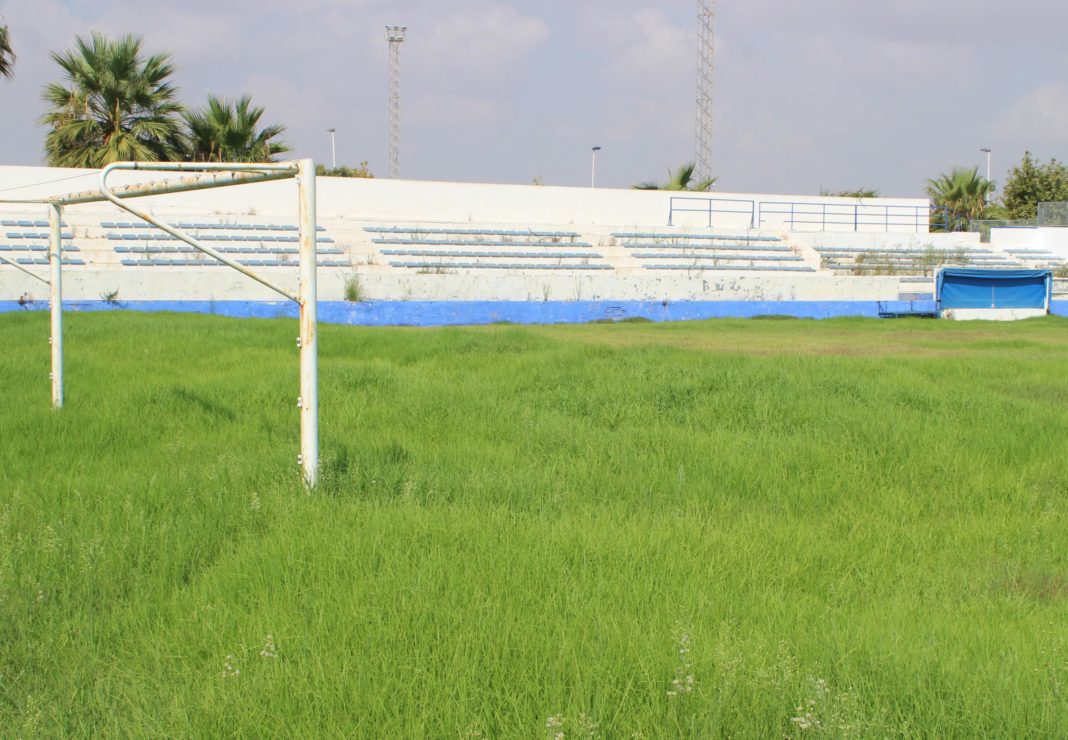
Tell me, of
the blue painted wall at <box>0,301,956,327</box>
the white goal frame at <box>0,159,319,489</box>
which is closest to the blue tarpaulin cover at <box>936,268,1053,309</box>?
the blue painted wall at <box>0,301,956,327</box>

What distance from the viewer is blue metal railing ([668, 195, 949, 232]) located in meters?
38.5

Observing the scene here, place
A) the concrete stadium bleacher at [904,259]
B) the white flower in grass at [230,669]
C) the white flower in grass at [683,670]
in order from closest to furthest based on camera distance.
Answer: the white flower in grass at [683,670] < the white flower in grass at [230,669] < the concrete stadium bleacher at [904,259]

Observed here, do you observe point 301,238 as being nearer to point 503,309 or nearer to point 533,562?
point 533,562

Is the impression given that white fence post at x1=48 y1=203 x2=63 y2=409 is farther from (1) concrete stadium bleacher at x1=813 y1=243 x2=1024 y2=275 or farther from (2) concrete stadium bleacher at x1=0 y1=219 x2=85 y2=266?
(1) concrete stadium bleacher at x1=813 y1=243 x2=1024 y2=275

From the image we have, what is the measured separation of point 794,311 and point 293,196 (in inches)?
656

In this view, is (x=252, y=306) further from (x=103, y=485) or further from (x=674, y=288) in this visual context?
(x=103, y=485)

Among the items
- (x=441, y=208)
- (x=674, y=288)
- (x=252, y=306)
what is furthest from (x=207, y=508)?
(x=441, y=208)

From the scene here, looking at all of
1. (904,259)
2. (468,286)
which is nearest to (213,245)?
(468,286)

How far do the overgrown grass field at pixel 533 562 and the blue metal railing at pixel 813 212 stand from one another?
30.2 meters

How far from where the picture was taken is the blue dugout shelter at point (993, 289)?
27.9 metres

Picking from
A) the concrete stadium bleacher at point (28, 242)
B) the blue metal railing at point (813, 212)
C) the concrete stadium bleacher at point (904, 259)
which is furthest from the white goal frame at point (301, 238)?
the blue metal railing at point (813, 212)

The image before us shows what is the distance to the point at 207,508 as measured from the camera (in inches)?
192

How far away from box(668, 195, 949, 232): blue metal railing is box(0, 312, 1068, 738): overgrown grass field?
99.1ft

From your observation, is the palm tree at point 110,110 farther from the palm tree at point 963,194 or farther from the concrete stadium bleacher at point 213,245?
the palm tree at point 963,194
